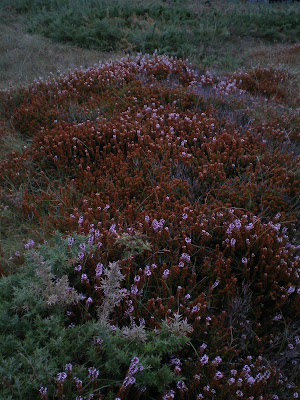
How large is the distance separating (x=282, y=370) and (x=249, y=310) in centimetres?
48

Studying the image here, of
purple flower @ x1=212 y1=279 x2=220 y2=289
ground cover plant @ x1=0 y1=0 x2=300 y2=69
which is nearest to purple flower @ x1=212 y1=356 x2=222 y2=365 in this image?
purple flower @ x1=212 y1=279 x2=220 y2=289

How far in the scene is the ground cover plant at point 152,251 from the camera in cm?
215

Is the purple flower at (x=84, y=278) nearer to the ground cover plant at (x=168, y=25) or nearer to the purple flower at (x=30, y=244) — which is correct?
the purple flower at (x=30, y=244)

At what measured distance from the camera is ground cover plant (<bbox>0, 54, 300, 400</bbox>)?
7.04ft

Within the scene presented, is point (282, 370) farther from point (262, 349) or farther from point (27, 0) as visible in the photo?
point (27, 0)

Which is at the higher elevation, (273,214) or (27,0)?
(27,0)

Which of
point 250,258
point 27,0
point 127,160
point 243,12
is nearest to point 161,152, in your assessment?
point 127,160

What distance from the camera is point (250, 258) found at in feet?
10.3

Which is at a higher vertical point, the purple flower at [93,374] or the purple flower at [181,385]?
the purple flower at [93,374]

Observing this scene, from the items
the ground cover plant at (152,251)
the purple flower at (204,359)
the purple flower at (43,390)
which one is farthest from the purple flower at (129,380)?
the purple flower at (204,359)

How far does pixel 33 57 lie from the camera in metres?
9.41

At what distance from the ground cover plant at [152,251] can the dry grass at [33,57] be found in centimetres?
254

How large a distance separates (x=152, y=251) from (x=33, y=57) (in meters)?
8.31

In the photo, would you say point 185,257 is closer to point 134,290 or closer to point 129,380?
point 134,290
